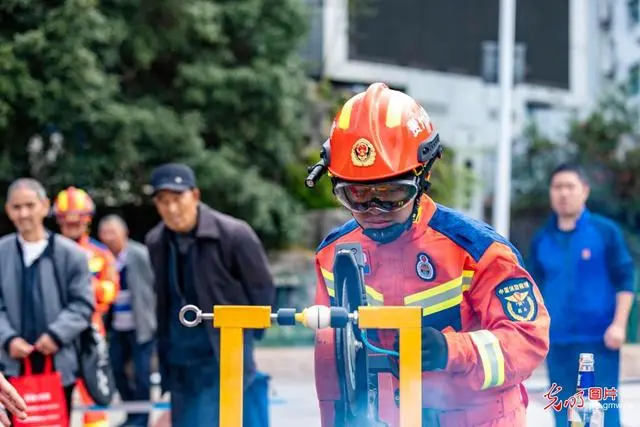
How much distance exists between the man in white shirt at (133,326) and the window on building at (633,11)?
2215cm

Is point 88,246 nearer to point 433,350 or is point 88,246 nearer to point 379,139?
point 379,139

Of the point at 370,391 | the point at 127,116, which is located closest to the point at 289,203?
the point at 127,116

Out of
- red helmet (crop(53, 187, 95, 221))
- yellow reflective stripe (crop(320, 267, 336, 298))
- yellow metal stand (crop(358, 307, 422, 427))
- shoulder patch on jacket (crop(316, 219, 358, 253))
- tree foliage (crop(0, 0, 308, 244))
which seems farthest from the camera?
tree foliage (crop(0, 0, 308, 244))

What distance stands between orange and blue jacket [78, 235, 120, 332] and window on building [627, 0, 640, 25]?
2270cm

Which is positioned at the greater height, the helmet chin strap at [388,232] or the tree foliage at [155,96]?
the tree foliage at [155,96]

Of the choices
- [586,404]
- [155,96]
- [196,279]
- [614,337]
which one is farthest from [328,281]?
[155,96]

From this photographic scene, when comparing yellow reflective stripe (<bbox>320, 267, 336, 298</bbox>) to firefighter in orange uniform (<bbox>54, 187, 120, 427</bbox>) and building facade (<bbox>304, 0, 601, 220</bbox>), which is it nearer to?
firefighter in orange uniform (<bbox>54, 187, 120, 427</bbox>)

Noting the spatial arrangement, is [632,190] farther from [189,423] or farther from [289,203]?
[189,423]

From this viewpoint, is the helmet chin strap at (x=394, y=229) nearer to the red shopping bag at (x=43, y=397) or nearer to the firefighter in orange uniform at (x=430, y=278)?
the firefighter in orange uniform at (x=430, y=278)

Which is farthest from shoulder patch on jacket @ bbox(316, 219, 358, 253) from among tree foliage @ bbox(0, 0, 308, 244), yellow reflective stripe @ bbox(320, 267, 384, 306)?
tree foliage @ bbox(0, 0, 308, 244)

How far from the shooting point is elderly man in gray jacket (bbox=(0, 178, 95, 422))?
5.88 metres

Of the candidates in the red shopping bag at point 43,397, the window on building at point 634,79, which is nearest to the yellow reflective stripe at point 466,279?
the red shopping bag at point 43,397

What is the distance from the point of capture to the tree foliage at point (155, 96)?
14180mm

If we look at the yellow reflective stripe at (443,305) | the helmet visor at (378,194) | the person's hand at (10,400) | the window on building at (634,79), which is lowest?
the person's hand at (10,400)
